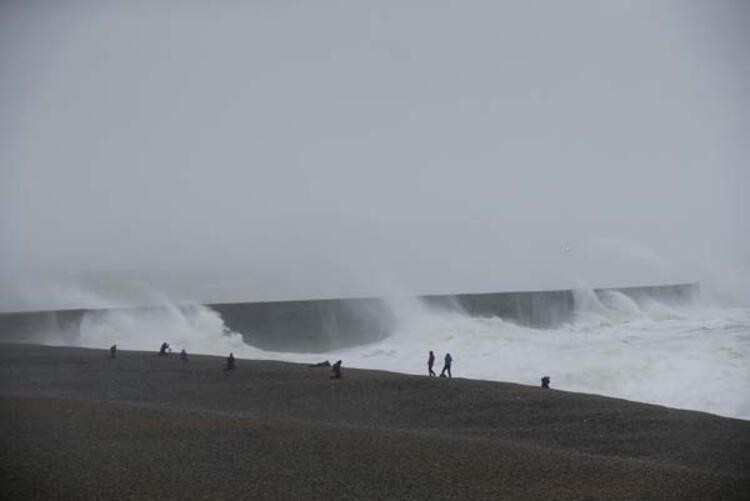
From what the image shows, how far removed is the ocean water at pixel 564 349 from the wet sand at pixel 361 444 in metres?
5.16

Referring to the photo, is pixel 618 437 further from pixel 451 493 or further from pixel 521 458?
pixel 451 493

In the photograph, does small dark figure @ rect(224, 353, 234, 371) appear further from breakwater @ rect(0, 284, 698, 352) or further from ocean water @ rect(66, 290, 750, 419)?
breakwater @ rect(0, 284, 698, 352)

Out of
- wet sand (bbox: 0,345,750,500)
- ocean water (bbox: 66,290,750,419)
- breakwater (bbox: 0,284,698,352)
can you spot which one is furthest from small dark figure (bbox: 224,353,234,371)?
breakwater (bbox: 0,284,698,352)

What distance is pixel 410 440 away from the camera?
1219 cm

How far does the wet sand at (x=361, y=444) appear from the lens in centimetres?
913

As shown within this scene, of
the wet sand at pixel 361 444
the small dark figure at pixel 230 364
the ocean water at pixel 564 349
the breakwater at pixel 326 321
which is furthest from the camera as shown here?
the breakwater at pixel 326 321

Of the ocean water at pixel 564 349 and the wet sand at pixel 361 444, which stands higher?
the ocean water at pixel 564 349

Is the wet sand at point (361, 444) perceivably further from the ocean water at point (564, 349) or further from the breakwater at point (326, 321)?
the breakwater at point (326, 321)

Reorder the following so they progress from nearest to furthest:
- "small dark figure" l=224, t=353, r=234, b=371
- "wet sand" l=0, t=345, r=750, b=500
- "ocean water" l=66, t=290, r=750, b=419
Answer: "wet sand" l=0, t=345, r=750, b=500
"ocean water" l=66, t=290, r=750, b=419
"small dark figure" l=224, t=353, r=234, b=371

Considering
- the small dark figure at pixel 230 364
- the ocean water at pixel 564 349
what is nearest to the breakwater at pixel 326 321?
the ocean water at pixel 564 349

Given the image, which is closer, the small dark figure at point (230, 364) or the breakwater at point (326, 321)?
the small dark figure at point (230, 364)

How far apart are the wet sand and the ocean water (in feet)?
16.9

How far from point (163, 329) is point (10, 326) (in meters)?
28.7

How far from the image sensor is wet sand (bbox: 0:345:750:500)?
9133 millimetres
